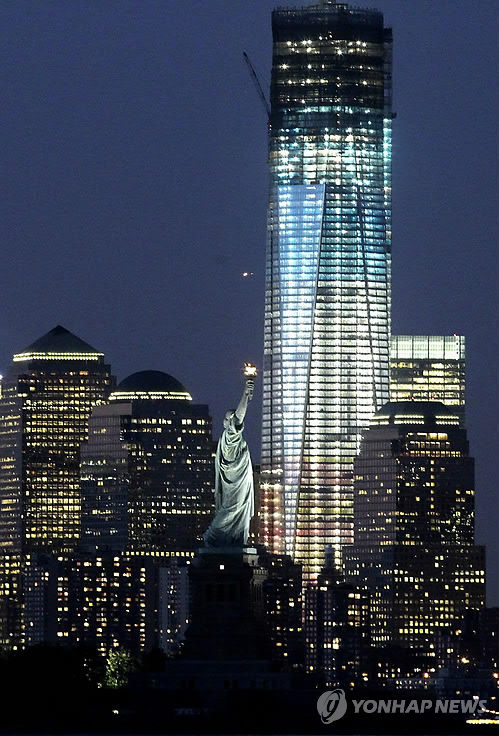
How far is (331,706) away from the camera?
144 meters

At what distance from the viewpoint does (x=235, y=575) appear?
146 m

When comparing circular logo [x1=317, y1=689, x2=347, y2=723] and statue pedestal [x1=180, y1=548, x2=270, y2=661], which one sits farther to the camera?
statue pedestal [x1=180, y1=548, x2=270, y2=661]

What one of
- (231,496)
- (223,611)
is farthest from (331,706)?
(231,496)

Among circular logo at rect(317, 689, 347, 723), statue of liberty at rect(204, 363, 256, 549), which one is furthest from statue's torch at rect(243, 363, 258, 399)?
circular logo at rect(317, 689, 347, 723)

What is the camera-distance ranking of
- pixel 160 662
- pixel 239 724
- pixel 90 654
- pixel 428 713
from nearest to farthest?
pixel 239 724 < pixel 428 713 < pixel 160 662 < pixel 90 654

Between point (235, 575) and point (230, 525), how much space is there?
8.71 feet

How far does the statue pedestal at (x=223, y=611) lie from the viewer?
145 m

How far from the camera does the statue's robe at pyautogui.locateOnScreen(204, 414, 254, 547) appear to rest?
482 feet

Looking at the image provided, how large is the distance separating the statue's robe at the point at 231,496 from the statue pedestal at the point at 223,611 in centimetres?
77

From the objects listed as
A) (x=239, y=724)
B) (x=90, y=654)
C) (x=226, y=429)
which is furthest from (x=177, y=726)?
(x=90, y=654)

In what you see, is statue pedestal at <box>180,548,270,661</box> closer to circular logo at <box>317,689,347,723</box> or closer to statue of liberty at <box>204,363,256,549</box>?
statue of liberty at <box>204,363,256,549</box>

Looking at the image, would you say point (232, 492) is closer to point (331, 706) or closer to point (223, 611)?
point (223, 611)

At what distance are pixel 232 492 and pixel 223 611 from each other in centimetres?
512

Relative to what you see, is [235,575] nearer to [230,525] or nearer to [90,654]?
[230,525]
